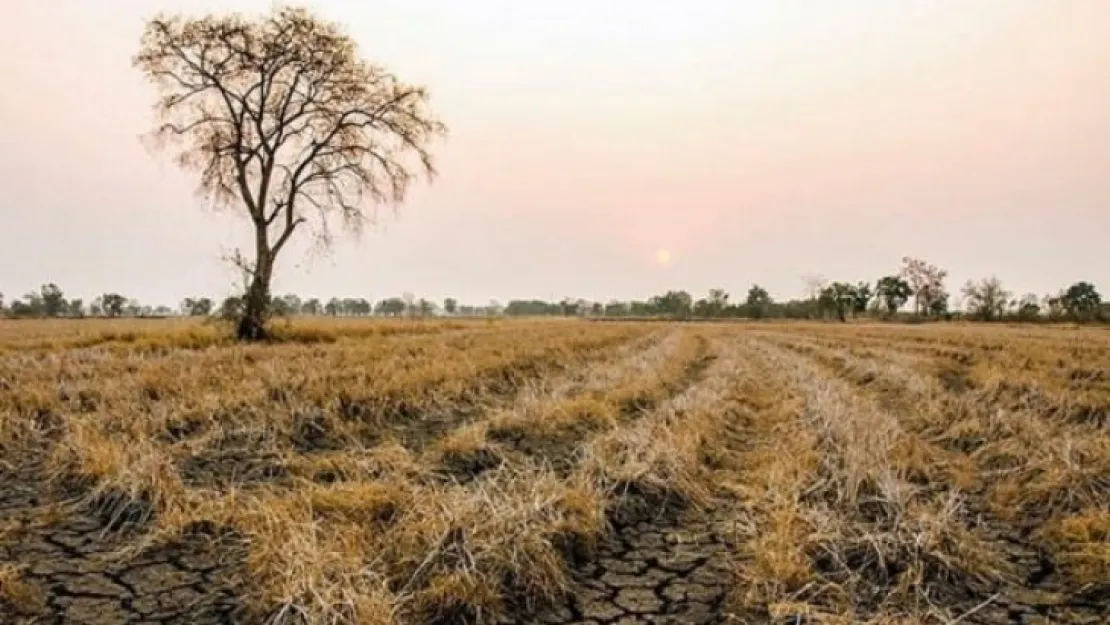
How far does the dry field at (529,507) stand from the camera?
12.3ft

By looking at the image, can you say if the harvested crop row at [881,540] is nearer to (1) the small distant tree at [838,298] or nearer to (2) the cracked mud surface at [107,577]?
(2) the cracked mud surface at [107,577]

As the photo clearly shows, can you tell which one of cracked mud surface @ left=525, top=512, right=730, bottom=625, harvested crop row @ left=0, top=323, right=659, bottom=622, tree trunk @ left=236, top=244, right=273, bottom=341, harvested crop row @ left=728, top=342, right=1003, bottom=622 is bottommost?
cracked mud surface @ left=525, top=512, right=730, bottom=625

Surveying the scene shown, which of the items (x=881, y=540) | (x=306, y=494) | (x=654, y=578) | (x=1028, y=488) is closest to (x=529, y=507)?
(x=654, y=578)

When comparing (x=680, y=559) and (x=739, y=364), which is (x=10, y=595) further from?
(x=739, y=364)

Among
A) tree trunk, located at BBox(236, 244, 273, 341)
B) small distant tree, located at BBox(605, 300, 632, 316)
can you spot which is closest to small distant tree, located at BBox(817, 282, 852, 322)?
small distant tree, located at BBox(605, 300, 632, 316)

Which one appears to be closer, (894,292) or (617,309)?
(894,292)

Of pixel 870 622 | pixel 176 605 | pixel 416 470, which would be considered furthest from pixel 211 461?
pixel 870 622

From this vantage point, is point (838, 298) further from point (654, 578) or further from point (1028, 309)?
point (654, 578)

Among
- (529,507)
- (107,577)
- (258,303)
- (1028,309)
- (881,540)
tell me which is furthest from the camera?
(1028,309)

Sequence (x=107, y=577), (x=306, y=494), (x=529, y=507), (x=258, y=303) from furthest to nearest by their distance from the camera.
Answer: (x=258, y=303), (x=306, y=494), (x=529, y=507), (x=107, y=577)

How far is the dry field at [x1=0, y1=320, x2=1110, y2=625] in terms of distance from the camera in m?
3.74

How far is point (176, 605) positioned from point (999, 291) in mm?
94225

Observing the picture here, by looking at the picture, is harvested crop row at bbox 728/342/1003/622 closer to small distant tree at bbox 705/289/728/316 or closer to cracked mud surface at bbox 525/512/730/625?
cracked mud surface at bbox 525/512/730/625

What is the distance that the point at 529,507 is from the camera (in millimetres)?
4641
